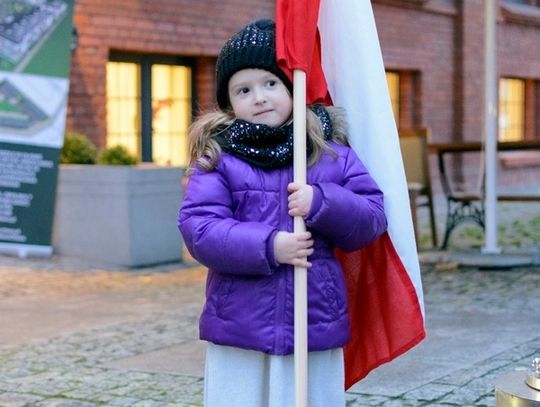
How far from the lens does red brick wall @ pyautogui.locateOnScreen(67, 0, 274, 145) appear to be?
472 inches

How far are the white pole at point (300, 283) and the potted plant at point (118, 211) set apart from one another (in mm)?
6810

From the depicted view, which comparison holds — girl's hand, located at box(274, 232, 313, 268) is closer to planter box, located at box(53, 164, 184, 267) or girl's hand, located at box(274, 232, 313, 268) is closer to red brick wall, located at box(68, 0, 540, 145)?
planter box, located at box(53, 164, 184, 267)

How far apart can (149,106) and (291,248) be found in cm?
1041

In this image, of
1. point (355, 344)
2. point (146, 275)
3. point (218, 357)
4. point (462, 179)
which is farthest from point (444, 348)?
point (462, 179)

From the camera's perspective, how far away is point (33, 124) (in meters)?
9.96

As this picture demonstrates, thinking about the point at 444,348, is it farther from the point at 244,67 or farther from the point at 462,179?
the point at 462,179

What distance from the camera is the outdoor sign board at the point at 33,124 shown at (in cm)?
984

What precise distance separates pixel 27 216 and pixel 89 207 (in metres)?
0.54

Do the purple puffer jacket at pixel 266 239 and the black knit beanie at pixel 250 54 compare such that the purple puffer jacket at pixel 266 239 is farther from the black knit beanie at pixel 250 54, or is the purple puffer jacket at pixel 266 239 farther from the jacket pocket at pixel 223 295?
the black knit beanie at pixel 250 54

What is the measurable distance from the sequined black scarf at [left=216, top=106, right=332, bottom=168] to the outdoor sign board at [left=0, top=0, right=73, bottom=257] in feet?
22.6

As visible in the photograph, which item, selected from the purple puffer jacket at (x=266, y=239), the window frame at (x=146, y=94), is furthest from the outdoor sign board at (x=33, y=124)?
the purple puffer jacket at (x=266, y=239)

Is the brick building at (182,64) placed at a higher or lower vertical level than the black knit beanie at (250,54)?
higher

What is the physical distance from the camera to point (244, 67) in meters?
3.30

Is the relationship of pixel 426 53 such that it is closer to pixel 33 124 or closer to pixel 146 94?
pixel 146 94
